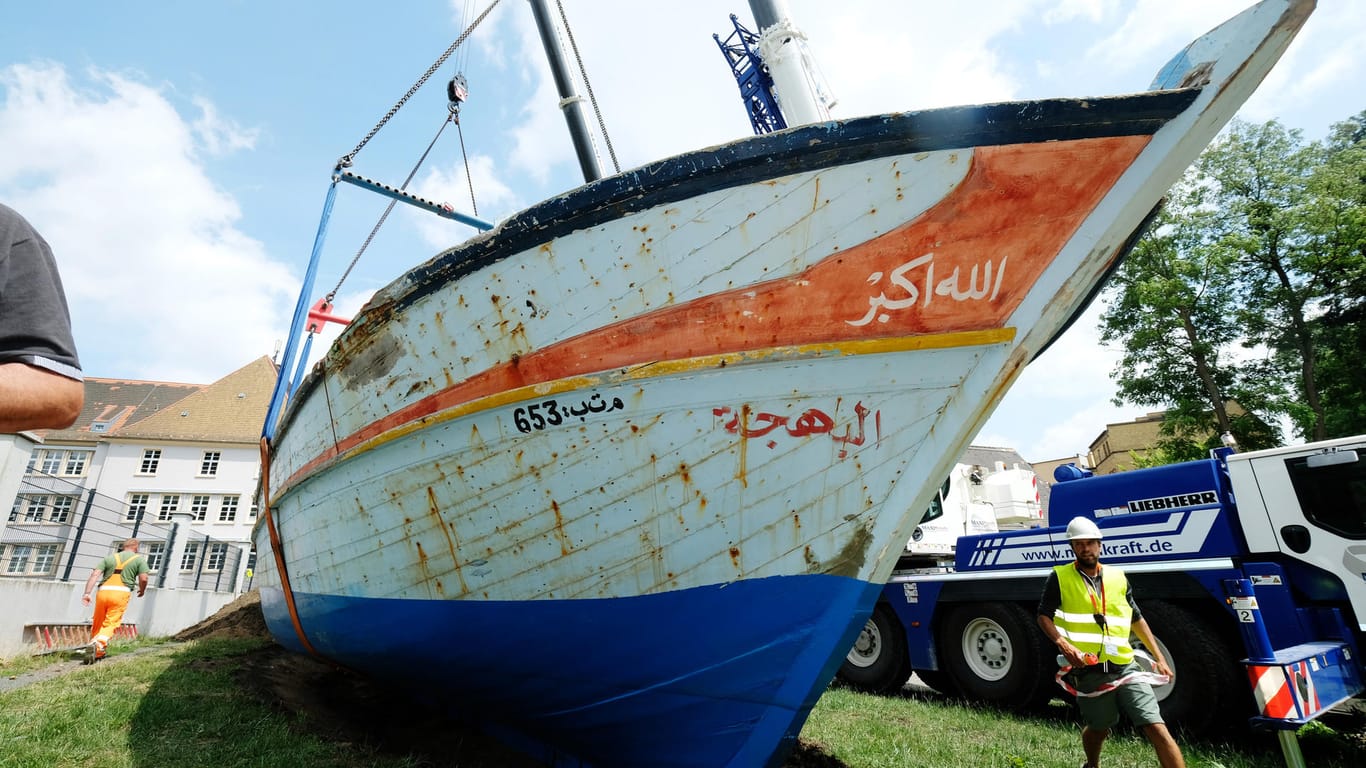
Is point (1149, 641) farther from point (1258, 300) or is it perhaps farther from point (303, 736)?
point (1258, 300)

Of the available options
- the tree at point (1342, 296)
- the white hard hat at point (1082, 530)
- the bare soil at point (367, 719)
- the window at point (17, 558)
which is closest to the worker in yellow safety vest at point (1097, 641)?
the white hard hat at point (1082, 530)

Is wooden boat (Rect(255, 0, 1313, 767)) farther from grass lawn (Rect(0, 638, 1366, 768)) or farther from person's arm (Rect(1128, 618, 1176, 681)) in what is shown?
person's arm (Rect(1128, 618, 1176, 681))

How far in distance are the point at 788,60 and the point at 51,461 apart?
41.3m

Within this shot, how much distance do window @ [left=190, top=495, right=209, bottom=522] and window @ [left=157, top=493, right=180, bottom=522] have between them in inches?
26.7

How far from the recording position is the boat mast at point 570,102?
7.43 m

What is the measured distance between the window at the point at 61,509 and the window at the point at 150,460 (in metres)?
25.1

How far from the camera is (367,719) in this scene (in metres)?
5.10

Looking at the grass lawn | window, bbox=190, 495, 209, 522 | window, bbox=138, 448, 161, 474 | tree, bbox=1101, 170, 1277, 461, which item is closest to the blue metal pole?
the grass lawn

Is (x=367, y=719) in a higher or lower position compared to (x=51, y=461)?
lower

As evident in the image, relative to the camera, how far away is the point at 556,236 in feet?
9.64

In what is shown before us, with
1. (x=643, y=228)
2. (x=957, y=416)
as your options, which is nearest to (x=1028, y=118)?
(x=957, y=416)

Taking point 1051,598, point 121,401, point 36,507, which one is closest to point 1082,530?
point 1051,598

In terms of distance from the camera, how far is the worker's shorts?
3.37 meters

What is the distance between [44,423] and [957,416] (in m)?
2.62
